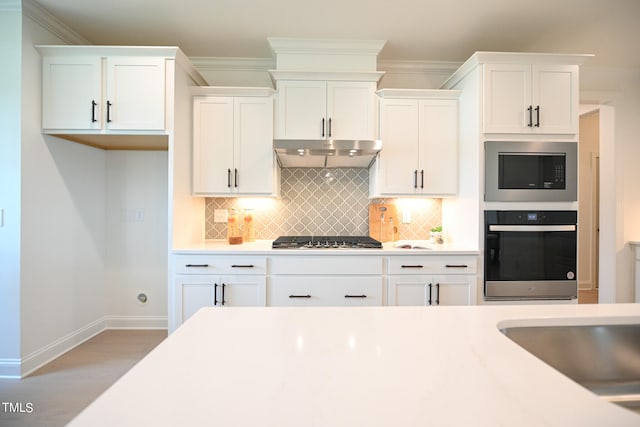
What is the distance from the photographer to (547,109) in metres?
2.65

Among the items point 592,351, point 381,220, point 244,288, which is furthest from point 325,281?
point 592,351

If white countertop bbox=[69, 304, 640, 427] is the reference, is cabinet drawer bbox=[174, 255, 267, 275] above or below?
below

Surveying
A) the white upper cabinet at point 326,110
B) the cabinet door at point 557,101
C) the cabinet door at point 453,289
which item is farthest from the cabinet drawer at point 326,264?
the cabinet door at point 557,101

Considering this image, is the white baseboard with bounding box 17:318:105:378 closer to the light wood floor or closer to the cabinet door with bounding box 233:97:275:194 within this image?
the light wood floor

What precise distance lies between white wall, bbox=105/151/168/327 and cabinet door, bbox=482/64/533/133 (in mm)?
3044

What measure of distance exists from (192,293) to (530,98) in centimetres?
318

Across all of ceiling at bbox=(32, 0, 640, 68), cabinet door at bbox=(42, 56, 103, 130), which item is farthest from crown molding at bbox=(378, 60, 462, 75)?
cabinet door at bbox=(42, 56, 103, 130)

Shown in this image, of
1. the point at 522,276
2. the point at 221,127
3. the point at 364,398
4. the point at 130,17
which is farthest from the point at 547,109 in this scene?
the point at 130,17

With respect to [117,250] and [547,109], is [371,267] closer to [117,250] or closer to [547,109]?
[547,109]

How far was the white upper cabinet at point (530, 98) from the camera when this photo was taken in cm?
262

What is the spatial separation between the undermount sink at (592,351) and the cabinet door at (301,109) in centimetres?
220

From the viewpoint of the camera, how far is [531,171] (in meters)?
2.63

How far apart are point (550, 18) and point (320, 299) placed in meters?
2.92

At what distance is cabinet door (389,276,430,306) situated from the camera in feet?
8.54
